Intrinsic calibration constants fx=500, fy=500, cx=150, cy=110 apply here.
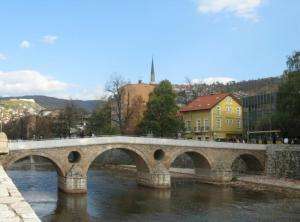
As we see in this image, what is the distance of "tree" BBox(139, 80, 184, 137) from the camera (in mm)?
56281

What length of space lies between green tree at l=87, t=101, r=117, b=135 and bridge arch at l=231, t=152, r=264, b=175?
62.3 ft

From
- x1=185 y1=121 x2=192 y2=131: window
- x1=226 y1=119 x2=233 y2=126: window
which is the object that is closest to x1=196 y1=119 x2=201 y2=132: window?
x1=185 y1=121 x2=192 y2=131: window

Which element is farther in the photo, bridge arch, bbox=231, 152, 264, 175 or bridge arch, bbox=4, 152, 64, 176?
bridge arch, bbox=231, 152, 264, 175

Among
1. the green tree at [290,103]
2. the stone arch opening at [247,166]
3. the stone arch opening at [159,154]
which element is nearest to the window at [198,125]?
the stone arch opening at [247,166]

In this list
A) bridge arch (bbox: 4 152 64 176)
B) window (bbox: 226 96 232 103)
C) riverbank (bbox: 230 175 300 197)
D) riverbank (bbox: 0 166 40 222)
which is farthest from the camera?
window (bbox: 226 96 232 103)

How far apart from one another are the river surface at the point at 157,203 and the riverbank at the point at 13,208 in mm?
17030

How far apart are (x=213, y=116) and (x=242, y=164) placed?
52.1 ft

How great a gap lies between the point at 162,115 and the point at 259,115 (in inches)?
671

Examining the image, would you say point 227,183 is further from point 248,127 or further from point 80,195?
point 248,127

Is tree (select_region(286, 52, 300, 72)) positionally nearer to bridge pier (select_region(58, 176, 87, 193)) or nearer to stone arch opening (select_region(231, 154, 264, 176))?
stone arch opening (select_region(231, 154, 264, 176))

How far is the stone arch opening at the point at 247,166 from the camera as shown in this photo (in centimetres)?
4825

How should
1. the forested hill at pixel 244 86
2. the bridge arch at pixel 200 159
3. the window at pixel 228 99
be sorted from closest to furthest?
the bridge arch at pixel 200 159 → the window at pixel 228 99 → the forested hill at pixel 244 86

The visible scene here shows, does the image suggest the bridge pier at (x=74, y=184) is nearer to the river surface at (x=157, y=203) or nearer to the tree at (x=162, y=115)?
the river surface at (x=157, y=203)

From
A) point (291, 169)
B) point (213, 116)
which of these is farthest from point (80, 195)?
point (213, 116)
